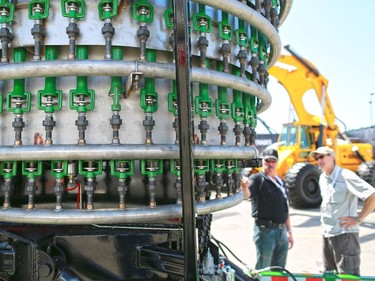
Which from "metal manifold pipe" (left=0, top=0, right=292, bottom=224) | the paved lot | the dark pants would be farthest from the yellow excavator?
"metal manifold pipe" (left=0, top=0, right=292, bottom=224)

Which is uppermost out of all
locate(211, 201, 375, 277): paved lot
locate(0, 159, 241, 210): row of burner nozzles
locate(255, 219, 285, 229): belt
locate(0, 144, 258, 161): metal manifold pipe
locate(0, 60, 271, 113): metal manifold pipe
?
locate(0, 60, 271, 113): metal manifold pipe

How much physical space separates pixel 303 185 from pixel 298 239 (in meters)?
3.21

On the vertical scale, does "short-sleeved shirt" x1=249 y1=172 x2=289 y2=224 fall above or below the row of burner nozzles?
below

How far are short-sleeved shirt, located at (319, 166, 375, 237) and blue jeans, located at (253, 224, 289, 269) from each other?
541 mm

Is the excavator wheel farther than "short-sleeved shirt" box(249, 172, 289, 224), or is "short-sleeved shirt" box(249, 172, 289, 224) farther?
the excavator wheel

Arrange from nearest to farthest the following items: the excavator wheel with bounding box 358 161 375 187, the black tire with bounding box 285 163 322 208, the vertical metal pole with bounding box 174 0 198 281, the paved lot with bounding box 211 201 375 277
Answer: the vertical metal pole with bounding box 174 0 198 281
the paved lot with bounding box 211 201 375 277
the black tire with bounding box 285 163 322 208
the excavator wheel with bounding box 358 161 375 187

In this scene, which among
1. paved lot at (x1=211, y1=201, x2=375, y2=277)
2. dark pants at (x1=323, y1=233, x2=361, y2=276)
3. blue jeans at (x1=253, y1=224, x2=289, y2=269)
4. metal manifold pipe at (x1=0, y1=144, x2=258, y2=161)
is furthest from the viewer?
paved lot at (x1=211, y1=201, x2=375, y2=277)

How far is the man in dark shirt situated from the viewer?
4.37 m

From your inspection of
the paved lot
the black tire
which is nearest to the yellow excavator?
the black tire

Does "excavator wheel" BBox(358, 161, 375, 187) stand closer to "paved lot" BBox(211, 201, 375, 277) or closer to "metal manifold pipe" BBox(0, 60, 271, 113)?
"paved lot" BBox(211, 201, 375, 277)

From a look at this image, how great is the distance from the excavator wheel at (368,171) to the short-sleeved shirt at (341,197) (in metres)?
7.56

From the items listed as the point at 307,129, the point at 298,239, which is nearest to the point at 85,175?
the point at 298,239

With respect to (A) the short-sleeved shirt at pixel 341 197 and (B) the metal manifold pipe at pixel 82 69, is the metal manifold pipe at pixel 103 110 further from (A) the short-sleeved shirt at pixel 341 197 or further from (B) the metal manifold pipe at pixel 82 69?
(A) the short-sleeved shirt at pixel 341 197

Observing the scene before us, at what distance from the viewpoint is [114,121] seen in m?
1.37
